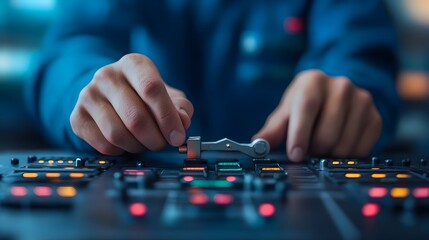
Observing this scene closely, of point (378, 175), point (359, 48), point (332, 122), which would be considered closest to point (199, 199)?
point (378, 175)

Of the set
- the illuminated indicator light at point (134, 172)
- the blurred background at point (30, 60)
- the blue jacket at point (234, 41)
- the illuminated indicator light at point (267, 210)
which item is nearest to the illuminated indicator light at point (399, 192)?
the illuminated indicator light at point (267, 210)

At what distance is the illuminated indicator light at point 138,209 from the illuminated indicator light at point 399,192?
21 cm

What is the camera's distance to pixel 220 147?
26.4 inches

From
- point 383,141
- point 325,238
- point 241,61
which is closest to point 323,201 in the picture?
point 325,238

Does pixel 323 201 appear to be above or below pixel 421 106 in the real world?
below

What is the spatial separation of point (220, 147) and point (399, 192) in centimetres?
27

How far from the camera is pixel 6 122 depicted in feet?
6.55

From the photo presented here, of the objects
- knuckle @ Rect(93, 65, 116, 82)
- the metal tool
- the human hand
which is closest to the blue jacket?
the human hand

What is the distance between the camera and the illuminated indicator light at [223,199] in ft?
1.30

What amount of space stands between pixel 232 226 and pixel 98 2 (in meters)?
1.10

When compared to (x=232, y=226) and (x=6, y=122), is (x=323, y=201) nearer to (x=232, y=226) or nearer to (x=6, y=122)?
(x=232, y=226)

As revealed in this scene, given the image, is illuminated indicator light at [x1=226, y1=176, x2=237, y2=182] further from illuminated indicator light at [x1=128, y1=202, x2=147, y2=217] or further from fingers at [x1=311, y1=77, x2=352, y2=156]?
fingers at [x1=311, y1=77, x2=352, y2=156]

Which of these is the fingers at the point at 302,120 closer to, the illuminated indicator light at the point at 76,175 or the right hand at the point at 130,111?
the right hand at the point at 130,111

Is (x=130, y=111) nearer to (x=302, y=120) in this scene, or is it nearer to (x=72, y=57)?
(x=302, y=120)
